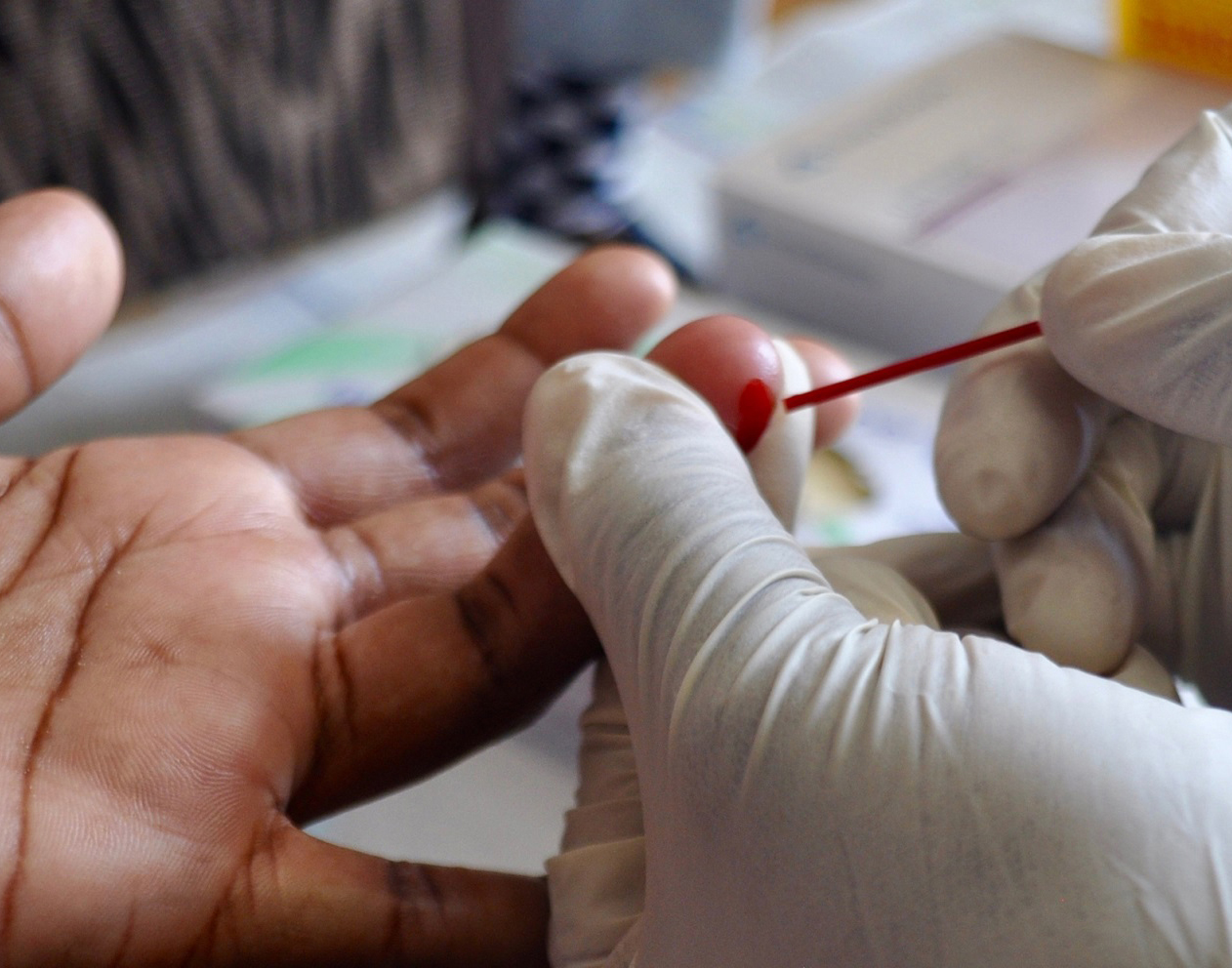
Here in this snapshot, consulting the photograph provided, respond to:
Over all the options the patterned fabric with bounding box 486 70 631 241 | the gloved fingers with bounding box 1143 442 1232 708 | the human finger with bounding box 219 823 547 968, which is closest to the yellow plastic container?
the patterned fabric with bounding box 486 70 631 241

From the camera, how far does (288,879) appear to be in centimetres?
44

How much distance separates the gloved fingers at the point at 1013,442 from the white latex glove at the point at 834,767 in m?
0.08

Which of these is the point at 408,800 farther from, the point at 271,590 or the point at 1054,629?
the point at 1054,629

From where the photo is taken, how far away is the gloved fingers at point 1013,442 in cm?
44

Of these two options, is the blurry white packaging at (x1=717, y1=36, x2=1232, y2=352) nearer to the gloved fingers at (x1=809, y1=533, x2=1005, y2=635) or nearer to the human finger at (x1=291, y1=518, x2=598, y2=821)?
the gloved fingers at (x1=809, y1=533, x2=1005, y2=635)

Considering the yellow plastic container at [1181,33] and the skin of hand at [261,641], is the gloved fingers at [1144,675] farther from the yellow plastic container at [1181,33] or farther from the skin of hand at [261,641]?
the yellow plastic container at [1181,33]

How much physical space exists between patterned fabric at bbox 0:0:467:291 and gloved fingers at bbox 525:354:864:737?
568 mm

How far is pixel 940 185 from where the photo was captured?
37.2 inches

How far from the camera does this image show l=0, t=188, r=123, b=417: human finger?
57 centimetres

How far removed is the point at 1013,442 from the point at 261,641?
318 millimetres

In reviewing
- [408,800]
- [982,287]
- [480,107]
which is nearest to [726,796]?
[408,800]

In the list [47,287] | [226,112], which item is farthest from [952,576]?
[226,112]

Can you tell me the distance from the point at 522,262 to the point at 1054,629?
A: 699 millimetres

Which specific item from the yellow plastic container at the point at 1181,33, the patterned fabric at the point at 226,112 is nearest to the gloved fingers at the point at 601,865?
the patterned fabric at the point at 226,112
